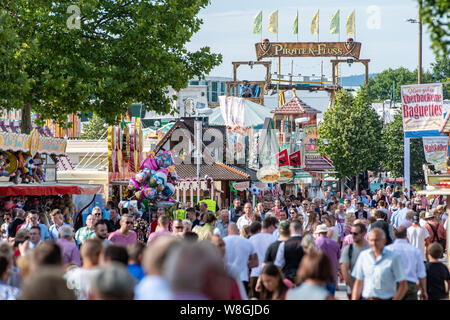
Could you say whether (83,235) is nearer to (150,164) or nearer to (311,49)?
(150,164)

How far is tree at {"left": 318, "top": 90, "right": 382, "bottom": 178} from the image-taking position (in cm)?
6100

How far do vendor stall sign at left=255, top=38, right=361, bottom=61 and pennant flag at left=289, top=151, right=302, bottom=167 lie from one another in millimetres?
32930

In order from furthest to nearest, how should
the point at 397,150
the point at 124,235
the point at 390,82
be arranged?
the point at 390,82 → the point at 397,150 → the point at 124,235

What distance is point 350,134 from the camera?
200 ft

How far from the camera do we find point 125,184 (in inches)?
1093

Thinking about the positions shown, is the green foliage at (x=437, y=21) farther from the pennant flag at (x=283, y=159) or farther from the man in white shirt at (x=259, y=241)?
the pennant flag at (x=283, y=159)

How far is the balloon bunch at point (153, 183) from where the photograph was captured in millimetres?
22172

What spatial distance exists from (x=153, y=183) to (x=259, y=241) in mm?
10577

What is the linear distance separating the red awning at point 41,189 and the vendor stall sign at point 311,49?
5304 cm

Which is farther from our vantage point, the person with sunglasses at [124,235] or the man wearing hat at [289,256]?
the person with sunglasses at [124,235]

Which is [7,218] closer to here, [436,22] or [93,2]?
[93,2]

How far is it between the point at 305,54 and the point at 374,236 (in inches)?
2662

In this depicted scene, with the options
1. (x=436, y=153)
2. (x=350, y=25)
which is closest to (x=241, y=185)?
(x=436, y=153)

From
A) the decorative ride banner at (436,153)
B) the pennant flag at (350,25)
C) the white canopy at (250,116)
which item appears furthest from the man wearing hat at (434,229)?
the pennant flag at (350,25)
